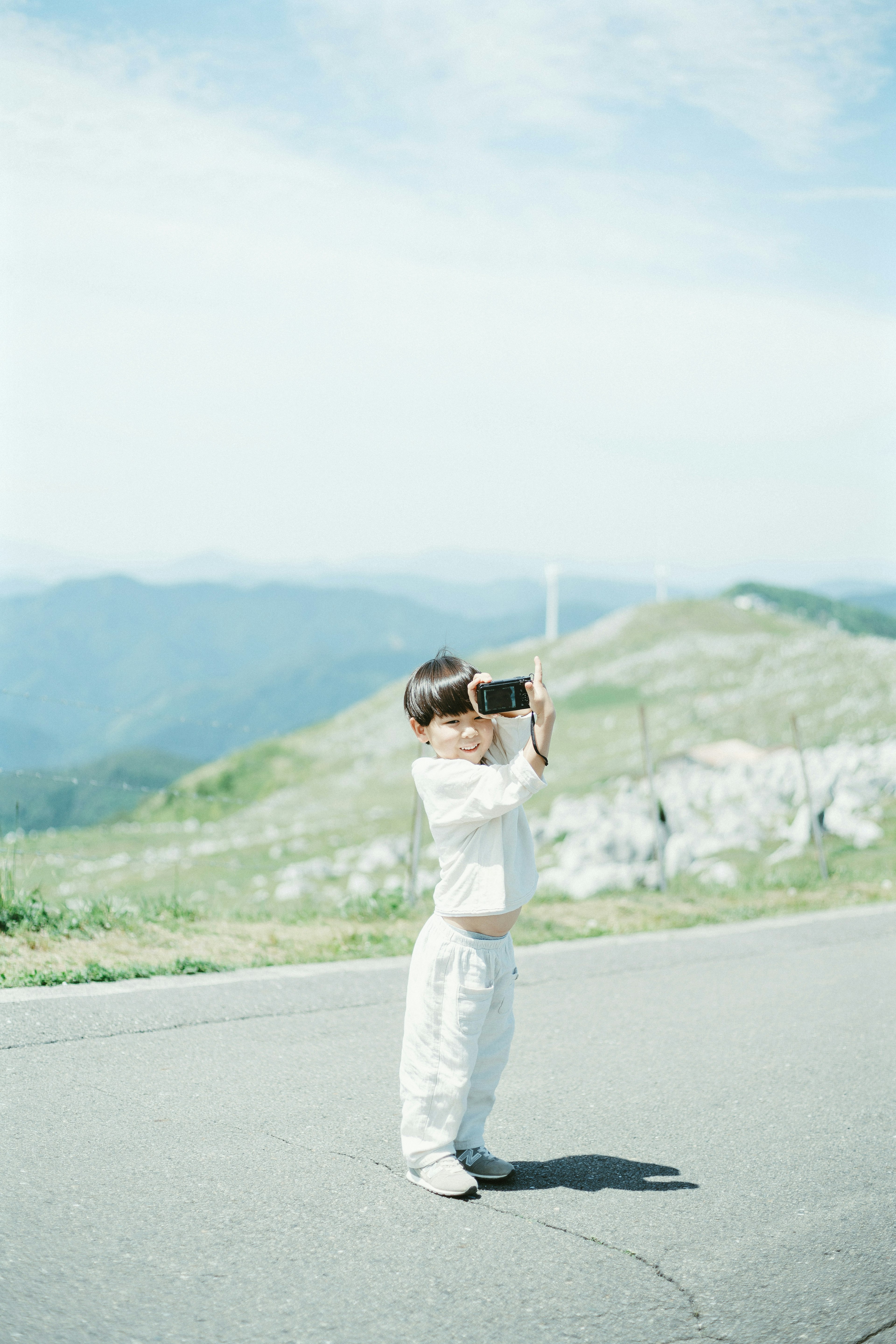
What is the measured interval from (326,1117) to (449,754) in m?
1.49

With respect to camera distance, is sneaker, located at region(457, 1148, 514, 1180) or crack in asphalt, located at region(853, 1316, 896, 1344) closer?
crack in asphalt, located at region(853, 1316, 896, 1344)

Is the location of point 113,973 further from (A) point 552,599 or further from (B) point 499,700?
(A) point 552,599

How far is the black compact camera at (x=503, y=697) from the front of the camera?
13.0 ft

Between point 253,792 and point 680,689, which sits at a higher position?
point 680,689

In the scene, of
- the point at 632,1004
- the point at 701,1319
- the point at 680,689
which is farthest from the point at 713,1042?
the point at 680,689

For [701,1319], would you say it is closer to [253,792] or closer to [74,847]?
[74,847]

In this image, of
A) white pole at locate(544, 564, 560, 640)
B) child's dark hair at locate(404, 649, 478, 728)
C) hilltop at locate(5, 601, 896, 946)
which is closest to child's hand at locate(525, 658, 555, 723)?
child's dark hair at locate(404, 649, 478, 728)

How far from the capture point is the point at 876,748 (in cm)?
2181

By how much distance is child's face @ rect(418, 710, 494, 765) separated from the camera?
166 inches

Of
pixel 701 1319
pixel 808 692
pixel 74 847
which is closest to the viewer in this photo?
pixel 701 1319

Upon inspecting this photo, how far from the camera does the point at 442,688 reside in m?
4.17

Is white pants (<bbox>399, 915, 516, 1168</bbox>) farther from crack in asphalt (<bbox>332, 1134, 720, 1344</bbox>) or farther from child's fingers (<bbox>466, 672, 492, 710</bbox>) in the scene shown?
child's fingers (<bbox>466, 672, 492, 710</bbox>)

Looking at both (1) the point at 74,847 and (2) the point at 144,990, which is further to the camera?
(1) the point at 74,847

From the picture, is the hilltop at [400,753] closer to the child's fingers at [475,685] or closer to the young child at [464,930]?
the young child at [464,930]
